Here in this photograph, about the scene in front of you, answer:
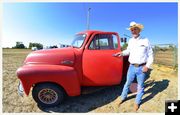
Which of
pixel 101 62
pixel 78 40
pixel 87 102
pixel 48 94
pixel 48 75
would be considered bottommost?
pixel 87 102

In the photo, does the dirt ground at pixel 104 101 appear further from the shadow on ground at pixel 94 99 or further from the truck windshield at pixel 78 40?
the truck windshield at pixel 78 40

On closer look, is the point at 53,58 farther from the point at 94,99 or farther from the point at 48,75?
the point at 94,99

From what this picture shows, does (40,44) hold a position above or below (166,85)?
above

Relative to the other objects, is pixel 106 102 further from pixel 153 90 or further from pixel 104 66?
pixel 153 90

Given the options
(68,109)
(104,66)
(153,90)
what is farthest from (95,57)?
(153,90)

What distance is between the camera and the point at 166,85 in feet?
18.0

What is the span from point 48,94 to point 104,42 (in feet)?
5.61

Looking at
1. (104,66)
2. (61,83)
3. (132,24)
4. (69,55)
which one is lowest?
(61,83)

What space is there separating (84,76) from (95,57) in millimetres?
483

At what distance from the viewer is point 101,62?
446cm

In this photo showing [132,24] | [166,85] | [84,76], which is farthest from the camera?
[166,85]

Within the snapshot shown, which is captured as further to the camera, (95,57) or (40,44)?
(40,44)

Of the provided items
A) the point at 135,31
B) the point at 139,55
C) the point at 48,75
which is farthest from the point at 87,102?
the point at 135,31

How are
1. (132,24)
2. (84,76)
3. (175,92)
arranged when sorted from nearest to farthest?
(132,24), (84,76), (175,92)
